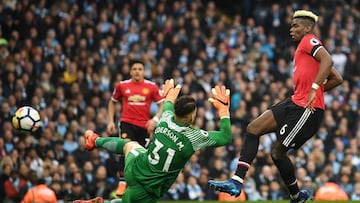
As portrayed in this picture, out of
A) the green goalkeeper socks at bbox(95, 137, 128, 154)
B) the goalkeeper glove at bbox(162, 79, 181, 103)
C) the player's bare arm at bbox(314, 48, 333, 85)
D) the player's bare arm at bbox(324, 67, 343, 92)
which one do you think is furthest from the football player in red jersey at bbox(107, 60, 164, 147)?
the player's bare arm at bbox(314, 48, 333, 85)

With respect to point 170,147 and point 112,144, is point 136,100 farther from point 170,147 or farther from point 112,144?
point 170,147

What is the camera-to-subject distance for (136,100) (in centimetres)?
1612

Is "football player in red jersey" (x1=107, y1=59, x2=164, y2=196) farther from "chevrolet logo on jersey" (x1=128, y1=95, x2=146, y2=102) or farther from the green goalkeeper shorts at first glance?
the green goalkeeper shorts

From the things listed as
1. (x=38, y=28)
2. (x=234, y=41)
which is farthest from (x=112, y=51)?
(x=234, y=41)

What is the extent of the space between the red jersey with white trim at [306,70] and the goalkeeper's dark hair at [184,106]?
183 centimetres

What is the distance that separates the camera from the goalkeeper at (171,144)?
1127 centimetres

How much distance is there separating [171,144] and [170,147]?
0.04m

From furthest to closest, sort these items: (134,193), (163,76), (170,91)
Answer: (163,76) → (170,91) → (134,193)

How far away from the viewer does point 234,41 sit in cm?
2536

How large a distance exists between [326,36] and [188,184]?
25.9 feet

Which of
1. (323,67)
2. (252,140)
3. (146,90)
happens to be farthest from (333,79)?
(146,90)

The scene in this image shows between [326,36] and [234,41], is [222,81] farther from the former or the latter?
[326,36]

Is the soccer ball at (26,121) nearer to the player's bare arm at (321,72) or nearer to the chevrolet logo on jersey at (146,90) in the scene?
the chevrolet logo on jersey at (146,90)

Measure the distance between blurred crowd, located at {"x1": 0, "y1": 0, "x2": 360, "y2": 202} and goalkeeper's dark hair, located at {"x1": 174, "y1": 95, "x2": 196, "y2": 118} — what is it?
28.1 ft
